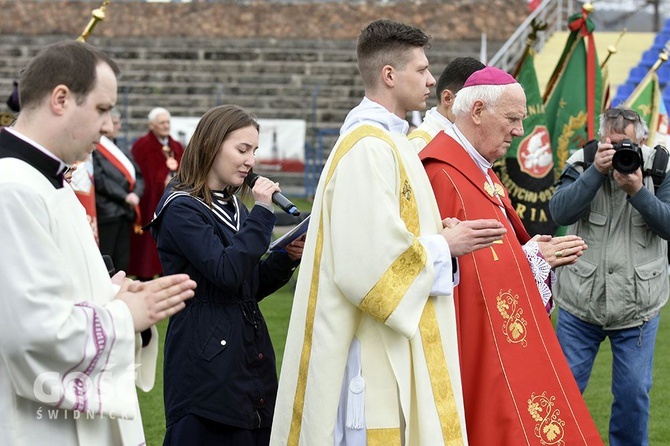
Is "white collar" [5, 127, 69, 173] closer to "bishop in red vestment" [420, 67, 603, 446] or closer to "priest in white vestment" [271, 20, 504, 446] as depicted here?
"priest in white vestment" [271, 20, 504, 446]

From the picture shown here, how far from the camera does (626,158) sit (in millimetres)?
5438

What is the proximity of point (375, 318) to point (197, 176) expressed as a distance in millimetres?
982

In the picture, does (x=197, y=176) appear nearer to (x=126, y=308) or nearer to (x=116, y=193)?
(x=126, y=308)

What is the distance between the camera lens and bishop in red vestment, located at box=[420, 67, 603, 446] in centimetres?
431

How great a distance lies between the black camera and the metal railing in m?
13.3

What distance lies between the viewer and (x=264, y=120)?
20297 mm

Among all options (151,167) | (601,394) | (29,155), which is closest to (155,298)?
(29,155)

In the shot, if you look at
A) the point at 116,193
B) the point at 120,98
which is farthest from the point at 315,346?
the point at 120,98

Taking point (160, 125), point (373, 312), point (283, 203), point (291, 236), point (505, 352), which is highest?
point (160, 125)

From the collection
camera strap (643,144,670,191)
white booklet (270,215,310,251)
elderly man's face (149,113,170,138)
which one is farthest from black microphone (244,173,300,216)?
elderly man's face (149,113,170,138)

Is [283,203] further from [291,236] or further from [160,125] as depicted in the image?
[160,125]

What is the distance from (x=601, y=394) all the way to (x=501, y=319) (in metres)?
3.55

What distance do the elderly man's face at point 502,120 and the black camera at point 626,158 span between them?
1014mm

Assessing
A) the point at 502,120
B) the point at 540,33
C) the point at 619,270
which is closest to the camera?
the point at 502,120
